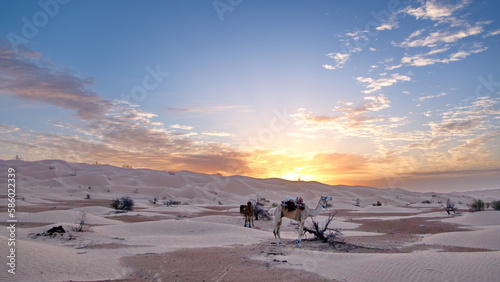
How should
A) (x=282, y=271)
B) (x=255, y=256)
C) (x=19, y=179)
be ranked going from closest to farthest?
(x=282, y=271), (x=255, y=256), (x=19, y=179)

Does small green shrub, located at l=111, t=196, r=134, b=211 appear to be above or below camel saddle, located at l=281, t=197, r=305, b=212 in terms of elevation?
below

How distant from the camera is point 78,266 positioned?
9.02 m

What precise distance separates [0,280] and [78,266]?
6.77 feet

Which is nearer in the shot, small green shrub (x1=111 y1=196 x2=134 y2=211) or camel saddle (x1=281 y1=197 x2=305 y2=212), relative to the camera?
camel saddle (x1=281 y1=197 x2=305 y2=212)

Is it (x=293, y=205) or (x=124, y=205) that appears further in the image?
(x=124, y=205)

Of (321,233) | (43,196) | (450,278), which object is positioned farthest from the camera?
(43,196)

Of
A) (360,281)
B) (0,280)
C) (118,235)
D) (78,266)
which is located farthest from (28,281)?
(118,235)

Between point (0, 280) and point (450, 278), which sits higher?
point (450, 278)

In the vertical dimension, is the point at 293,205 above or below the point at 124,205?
above

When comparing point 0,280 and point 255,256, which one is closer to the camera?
point 0,280

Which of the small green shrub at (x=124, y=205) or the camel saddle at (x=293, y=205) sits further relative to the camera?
the small green shrub at (x=124, y=205)

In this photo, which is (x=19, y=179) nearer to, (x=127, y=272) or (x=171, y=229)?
(x=171, y=229)

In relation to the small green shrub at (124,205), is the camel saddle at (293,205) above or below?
above

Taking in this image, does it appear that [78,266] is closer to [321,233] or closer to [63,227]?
[63,227]
